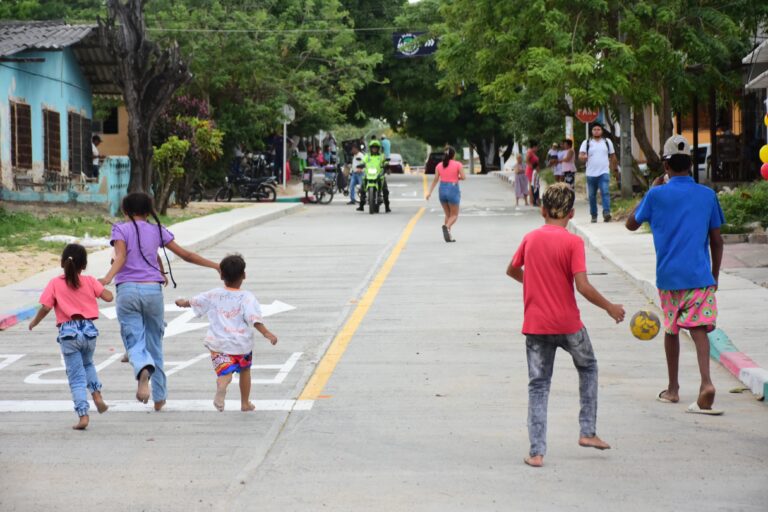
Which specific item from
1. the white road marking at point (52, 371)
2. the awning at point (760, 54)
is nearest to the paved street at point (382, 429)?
the white road marking at point (52, 371)

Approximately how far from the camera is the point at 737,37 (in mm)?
28625

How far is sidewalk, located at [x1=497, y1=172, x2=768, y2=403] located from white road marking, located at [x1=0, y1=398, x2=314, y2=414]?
334 centimetres

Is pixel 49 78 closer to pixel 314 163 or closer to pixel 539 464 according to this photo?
pixel 314 163

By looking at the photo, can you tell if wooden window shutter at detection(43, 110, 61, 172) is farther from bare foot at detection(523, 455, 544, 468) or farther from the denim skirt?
bare foot at detection(523, 455, 544, 468)

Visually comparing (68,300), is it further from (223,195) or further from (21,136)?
(223,195)

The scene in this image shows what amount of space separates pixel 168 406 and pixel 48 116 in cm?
2330

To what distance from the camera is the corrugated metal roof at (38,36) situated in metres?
29.0

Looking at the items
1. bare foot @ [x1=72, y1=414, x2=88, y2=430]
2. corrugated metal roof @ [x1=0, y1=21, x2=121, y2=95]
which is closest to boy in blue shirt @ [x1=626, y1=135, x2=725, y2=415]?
bare foot @ [x1=72, y1=414, x2=88, y2=430]

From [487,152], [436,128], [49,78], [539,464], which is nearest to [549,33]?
[49,78]

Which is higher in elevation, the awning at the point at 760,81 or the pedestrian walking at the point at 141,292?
the awning at the point at 760,81

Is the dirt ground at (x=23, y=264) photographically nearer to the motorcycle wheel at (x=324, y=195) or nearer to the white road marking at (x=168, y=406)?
the white road marking at (x=168, y=406)

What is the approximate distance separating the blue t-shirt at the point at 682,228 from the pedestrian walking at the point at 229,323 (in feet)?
8.82

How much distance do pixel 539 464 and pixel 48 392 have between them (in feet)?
14.2

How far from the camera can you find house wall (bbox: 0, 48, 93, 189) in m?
28.5
